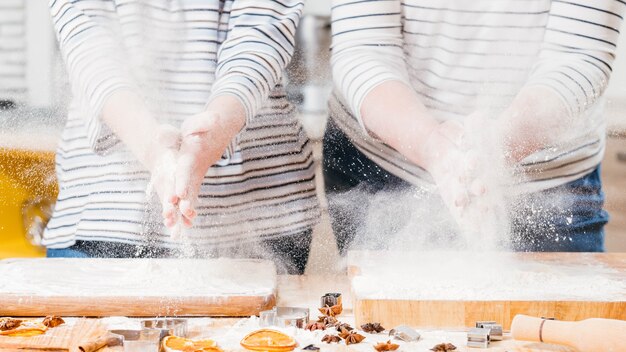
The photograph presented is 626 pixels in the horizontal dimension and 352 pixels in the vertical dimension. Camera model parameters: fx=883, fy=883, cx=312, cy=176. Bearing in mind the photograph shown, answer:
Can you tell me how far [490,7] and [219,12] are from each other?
48cm

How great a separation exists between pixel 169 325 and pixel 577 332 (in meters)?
0.55

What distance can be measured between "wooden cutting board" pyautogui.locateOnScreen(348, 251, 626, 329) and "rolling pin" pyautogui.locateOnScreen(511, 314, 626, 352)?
94 millimetres

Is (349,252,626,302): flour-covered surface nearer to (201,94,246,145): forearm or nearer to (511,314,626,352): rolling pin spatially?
(511,314,626,352): rolling pin

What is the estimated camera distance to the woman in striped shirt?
1.54 meters

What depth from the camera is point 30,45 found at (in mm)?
1617

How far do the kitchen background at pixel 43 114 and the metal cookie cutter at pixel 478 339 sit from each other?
519mm

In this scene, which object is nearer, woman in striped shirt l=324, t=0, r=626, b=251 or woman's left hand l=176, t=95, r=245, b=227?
woman's left hand l=176, t=95, r=245, b=227

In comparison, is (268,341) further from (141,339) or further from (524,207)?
(524,207)

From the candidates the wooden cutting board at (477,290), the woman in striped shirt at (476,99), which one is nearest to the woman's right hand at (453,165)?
the woman in striped shirt at (476,99)

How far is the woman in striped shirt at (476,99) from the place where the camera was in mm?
1540

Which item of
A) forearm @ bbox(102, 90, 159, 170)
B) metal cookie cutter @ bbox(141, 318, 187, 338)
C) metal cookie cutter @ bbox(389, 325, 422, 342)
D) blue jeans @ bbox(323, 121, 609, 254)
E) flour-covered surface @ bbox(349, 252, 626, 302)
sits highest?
forearm @ bbox(102, 90, 159, 170)

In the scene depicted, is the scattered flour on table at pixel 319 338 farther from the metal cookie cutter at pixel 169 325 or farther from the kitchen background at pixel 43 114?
the kitchen background at pixel 43 114

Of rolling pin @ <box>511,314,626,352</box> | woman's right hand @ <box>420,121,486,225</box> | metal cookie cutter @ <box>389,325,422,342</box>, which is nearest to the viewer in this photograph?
rolling pin @ <box>511,314,626,352</box>

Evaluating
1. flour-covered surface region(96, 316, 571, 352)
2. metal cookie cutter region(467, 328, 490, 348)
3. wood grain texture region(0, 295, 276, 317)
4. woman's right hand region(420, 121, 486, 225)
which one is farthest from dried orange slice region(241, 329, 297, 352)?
woman's right hand region(420, 121, 486, 225)
